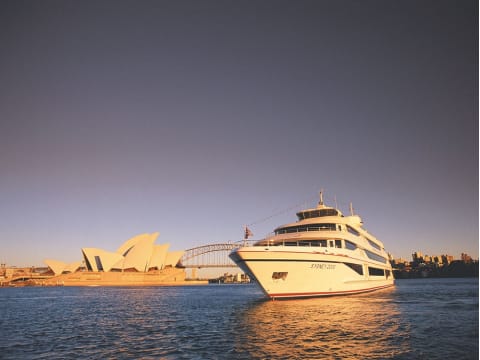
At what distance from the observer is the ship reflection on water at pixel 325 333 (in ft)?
44.4

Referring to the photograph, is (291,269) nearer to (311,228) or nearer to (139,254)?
(311,228)

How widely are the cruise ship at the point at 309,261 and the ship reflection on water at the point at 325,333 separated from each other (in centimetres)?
379

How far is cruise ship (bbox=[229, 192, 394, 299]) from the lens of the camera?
2942 centimetres

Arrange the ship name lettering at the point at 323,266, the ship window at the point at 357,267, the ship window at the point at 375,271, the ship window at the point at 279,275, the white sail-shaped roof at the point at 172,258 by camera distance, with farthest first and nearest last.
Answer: the white sail-shaped roof at the point at 172,258 → the ship window at the point at 375,271 → the ship window at the point at 357,267 → the ship name lettering at the point at 323,266 → the ship window at the point at 279,275

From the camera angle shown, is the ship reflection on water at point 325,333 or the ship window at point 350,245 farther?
the ship window at point 350,245

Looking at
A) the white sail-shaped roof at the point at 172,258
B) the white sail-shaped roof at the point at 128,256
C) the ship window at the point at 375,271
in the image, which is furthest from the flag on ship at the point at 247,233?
the white sail-shaped roof at the point at 172,258

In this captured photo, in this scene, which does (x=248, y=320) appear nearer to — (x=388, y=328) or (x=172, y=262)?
(x=388, y=328)

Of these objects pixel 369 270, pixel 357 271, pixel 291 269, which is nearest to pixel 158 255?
pixel 369 270

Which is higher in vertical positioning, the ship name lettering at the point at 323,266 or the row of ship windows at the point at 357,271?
the ship name lettering at the point at 323,266

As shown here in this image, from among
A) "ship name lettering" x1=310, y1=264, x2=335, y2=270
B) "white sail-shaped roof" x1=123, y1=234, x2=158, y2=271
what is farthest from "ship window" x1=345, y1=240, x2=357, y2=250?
"white sail-shaped roof" x1=123, y1=234, x2=158, y2=271

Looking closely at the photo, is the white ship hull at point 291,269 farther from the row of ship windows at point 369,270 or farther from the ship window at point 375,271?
the ship window at point 375,271

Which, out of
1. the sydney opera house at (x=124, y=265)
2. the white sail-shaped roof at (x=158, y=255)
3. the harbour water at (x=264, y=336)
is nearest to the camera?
the harbour water at (x=264, y=336)

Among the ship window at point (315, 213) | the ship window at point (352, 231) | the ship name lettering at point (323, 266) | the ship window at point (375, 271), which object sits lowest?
the ship window at point (375, 271)

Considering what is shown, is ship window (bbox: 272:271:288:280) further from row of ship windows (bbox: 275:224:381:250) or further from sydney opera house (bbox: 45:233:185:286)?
sydney opera house (bbox: 45:233:185:286)
